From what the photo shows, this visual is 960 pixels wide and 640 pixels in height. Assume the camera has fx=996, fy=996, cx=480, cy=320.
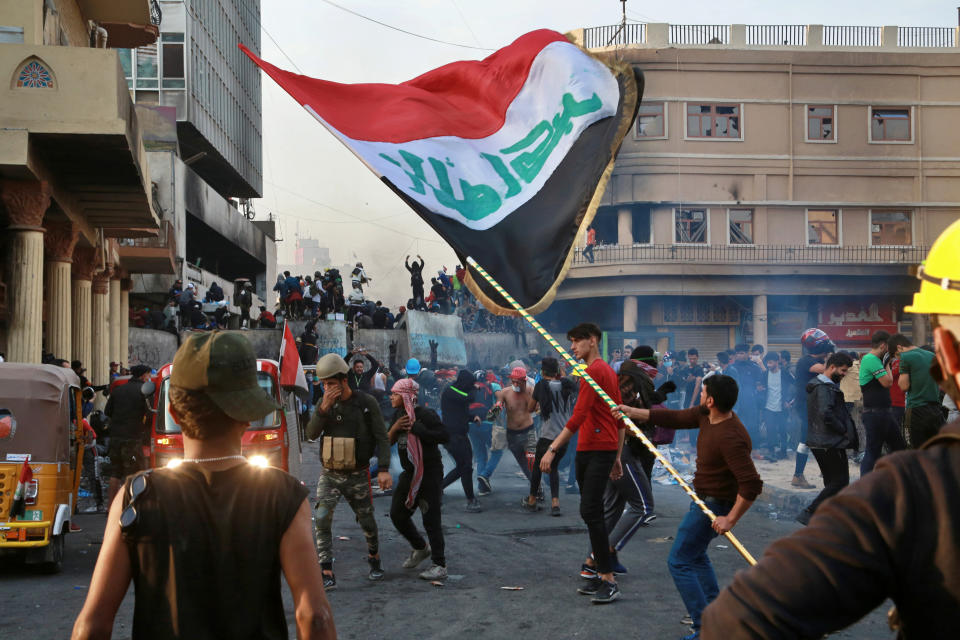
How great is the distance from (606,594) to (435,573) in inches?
64.2

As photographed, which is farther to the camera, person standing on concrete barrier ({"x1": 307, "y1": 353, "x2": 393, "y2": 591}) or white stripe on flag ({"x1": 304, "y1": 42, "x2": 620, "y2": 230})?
person standing on concrete barrier ({"x1": 307, "y1": 353, "x2": 393, "y2": 591})

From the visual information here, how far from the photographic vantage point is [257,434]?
11.6 meters

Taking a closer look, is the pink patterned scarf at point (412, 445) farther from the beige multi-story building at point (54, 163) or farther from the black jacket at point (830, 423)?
the beige multi-story building at point (54, 163)

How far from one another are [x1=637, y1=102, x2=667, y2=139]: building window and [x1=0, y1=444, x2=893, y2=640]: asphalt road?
31.1 meters

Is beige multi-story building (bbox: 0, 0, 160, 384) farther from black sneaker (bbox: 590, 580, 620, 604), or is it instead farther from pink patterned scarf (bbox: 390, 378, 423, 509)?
black sneaker (bbox: 590, 580, 620, 604)

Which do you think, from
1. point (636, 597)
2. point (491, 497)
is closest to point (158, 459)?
point (491, 497)

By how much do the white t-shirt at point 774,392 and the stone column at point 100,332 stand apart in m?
14.9

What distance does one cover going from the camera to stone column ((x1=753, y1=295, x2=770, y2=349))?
40281mm

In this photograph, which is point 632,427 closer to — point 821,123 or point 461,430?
point 461,430

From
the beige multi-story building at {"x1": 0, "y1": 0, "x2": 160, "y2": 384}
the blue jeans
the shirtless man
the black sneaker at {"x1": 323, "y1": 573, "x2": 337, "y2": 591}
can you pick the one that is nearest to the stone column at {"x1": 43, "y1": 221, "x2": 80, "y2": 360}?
the beige multi-story building at {"x1": 0, "y1": 0, "x2": 160, "y2": 384}

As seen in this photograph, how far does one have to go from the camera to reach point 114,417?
11906 millimetres

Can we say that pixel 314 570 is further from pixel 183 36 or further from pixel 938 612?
pixel 183 36

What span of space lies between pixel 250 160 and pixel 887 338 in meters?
51.9

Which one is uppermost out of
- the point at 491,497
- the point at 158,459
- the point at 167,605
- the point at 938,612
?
the point at 938,612
